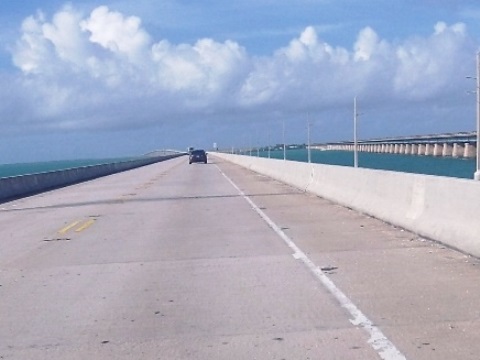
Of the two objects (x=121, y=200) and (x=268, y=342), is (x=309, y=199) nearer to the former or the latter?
(x=121, y=200)

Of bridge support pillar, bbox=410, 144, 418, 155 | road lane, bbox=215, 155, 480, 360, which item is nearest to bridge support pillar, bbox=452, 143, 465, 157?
bridge support pillar, bbox=410, 144, 418, 155

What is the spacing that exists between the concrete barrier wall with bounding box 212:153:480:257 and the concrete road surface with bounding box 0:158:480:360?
319mm

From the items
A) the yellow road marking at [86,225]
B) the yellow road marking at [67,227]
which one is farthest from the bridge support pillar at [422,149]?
the yellow road marking at [67,227]

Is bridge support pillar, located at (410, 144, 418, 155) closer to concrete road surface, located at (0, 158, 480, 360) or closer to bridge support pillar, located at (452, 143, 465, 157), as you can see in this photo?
bridge support pillar, located at (452, 143, 465, 157)

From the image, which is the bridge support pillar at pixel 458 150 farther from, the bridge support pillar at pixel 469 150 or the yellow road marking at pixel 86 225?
the yellow road marking at pixel 86 225

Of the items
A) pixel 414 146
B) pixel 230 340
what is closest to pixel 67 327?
pixel 230 340

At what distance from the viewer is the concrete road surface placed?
8.30 m

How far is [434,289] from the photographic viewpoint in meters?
10.8

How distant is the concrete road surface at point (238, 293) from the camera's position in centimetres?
830

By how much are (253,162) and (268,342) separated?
63.5m

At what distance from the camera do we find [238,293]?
11.0m

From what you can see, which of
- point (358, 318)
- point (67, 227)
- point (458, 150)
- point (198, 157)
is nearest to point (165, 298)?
point (358, 318)

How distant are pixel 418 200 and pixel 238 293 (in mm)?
6693

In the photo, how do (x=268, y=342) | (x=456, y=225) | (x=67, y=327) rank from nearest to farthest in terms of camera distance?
(x=268, y=342)
(x=67, y=327)
(x=456, y=225)
